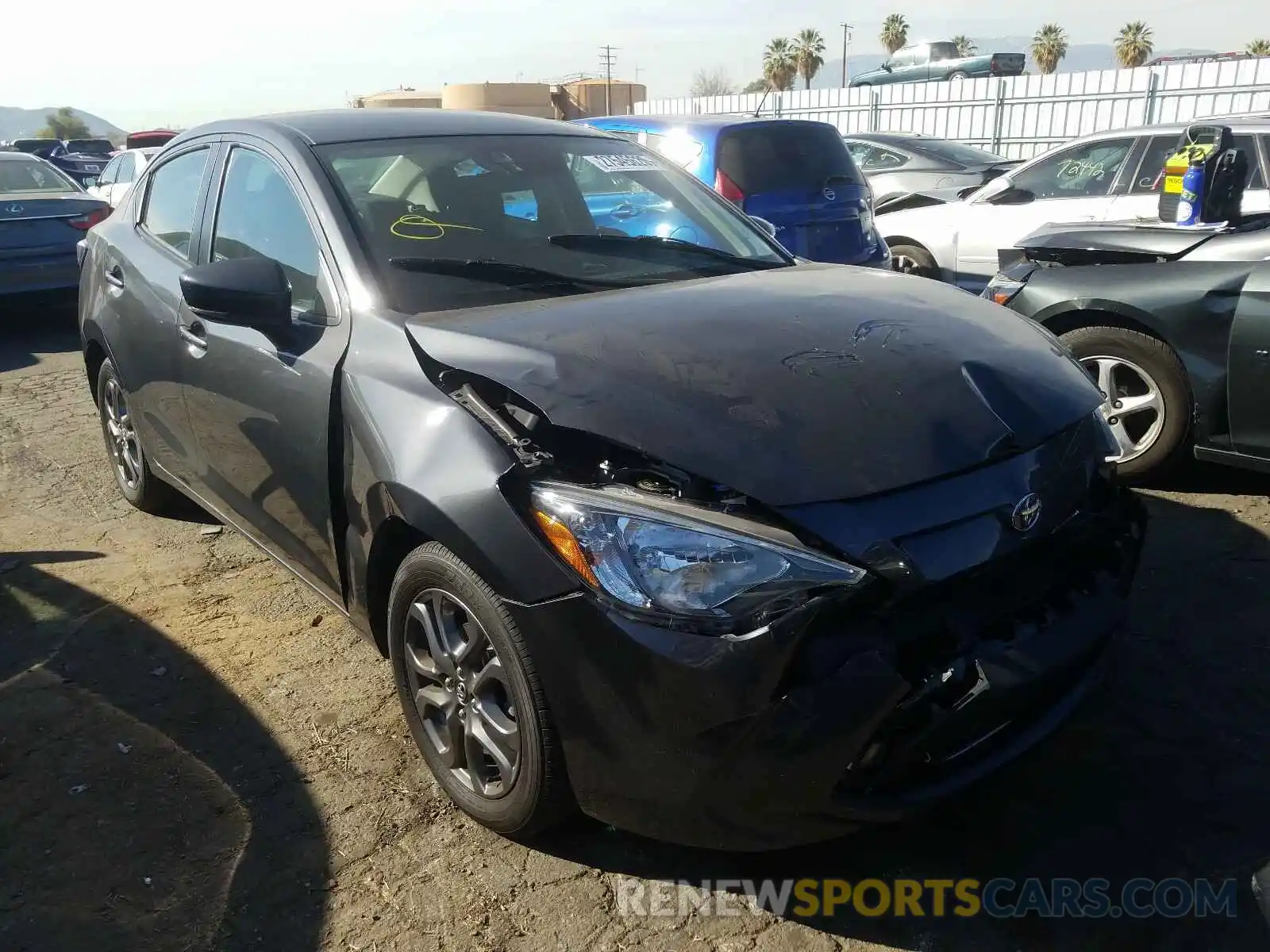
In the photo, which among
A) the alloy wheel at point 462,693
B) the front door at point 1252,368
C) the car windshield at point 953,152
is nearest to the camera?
the alloy wheel at point 462,693

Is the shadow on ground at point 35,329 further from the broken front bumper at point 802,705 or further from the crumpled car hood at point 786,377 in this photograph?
the broken front bumper at point 802,705

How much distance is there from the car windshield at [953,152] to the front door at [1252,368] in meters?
7.52

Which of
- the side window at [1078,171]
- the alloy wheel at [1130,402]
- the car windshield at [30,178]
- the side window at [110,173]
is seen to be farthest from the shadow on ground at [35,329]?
the side window at [1078,171]

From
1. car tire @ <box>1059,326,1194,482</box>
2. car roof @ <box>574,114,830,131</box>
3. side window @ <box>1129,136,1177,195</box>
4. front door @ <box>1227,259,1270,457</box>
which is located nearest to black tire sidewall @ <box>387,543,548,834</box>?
car tire @ <box>1059,326,1194,482</box>

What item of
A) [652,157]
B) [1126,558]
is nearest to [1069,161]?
[652,157]

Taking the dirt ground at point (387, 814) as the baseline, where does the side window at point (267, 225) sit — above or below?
above

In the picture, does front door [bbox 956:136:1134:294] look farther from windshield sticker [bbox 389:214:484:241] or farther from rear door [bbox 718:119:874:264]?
windshield sticker [bbox 389:214:484:241]

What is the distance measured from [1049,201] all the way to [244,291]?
6825 mm

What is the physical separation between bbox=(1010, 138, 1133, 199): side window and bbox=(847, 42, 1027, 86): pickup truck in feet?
62.6

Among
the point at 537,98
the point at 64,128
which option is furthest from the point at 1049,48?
the point at 64,128

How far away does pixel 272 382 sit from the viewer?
296 centimetres

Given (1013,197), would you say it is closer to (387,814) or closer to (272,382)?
(272,382)

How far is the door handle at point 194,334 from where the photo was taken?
11.0 feet

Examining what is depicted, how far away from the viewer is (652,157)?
12.8 feet
